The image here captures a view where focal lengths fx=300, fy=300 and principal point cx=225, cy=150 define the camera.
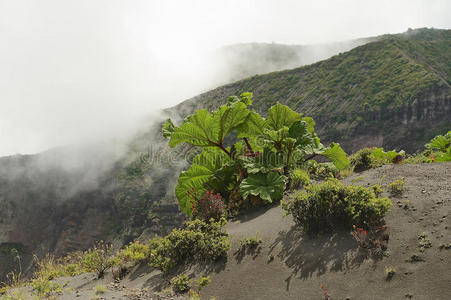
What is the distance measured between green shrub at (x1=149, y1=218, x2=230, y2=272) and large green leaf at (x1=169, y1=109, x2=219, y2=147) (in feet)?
6.90

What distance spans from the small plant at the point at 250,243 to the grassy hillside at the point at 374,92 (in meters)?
35.3

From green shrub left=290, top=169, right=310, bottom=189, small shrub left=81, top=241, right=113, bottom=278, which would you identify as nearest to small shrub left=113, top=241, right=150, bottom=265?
small shrub left=81, top=241, right=113, bottom=278

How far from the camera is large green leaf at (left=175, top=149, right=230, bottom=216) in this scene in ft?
22.0

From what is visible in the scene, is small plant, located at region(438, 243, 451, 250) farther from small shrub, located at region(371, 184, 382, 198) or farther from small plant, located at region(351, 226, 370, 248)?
small shrub, located at region(371, 184, 382, 198)

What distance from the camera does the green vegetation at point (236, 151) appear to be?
Answer: 6203 mm

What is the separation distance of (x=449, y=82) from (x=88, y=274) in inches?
1934

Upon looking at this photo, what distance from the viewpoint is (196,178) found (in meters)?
6.77

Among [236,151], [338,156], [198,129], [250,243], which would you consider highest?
[198,129]

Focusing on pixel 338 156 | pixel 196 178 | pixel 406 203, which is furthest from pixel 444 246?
pixel 196 178

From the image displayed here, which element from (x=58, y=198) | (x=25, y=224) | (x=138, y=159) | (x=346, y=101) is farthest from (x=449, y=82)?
(x=25, y=224)

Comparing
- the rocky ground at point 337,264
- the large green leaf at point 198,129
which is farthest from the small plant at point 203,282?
the large green leaf at point 198,129

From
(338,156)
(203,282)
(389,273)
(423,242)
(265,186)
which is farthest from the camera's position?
(338,156)

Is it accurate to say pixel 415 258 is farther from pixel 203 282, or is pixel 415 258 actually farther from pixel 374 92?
pixel 374 92

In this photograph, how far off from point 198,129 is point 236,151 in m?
1.13
